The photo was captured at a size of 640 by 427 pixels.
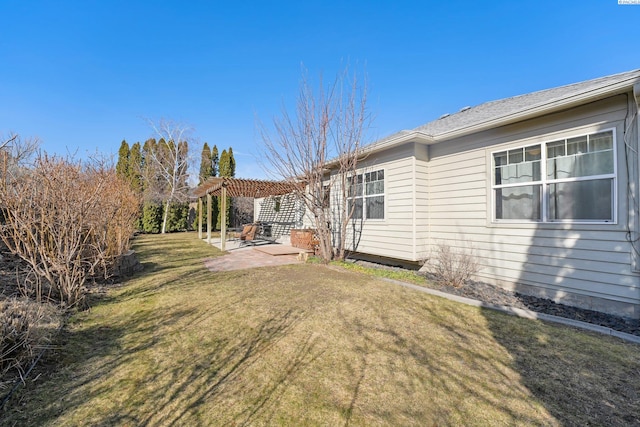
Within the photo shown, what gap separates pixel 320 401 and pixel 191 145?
82.1 ft

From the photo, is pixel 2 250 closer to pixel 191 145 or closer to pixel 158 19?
pixel 158 19

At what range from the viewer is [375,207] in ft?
25.7

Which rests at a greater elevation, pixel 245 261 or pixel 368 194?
pixel 368 194

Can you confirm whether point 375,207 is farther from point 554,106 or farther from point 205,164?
point 205,164

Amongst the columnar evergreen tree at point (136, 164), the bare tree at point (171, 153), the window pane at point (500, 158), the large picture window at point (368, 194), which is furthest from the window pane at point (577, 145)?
the columnar evergreen tree at point (136, 164)

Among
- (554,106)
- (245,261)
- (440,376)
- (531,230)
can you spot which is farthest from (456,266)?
(245,261)

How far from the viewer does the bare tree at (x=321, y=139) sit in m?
7.15

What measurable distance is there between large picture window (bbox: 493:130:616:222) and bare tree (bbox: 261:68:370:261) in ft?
10.8

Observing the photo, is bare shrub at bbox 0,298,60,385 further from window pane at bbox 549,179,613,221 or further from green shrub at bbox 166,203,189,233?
green shrub at bbox 166,203,189,233

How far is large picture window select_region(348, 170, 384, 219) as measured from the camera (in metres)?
7.62

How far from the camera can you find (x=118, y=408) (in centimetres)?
198

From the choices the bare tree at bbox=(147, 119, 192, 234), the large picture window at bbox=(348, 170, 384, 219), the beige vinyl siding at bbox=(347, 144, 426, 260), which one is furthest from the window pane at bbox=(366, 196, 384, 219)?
the bare tree at bbox=(147, 119, 192, 234)

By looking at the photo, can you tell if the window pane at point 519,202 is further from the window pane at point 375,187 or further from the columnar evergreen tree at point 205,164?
the columnar evergreen tree at point 205,164

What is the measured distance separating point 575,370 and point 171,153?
24.6m
